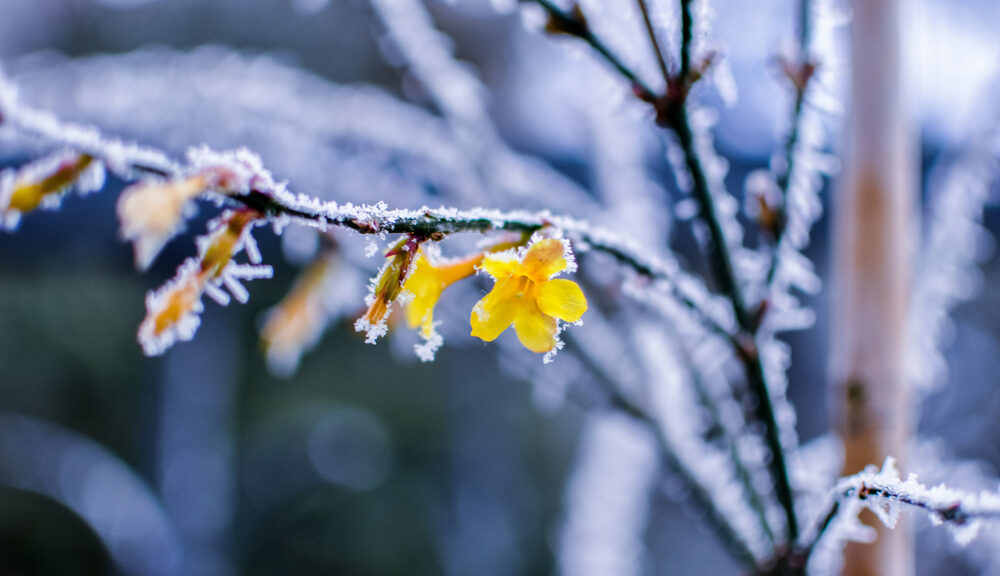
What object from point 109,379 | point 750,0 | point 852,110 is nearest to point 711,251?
point 852,110

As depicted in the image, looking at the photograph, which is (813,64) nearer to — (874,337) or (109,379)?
(874,337)

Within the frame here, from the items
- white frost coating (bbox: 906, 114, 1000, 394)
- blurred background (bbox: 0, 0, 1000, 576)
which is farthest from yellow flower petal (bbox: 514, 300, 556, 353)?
blurred background (bbox: 0, 0, 1000, 576)

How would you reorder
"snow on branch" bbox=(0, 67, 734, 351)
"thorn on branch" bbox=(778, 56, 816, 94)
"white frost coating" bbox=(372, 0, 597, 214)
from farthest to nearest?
"white frost coating" bbox=(372, 0, 597, 214), "thorn on branch" bbox=(778, 56, 816, 94), "snow on branch" bbox=(0, 67, 734, 351)

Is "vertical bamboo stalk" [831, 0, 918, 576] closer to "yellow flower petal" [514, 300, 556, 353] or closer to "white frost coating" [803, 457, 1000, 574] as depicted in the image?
"white frost coating" [803, 457, 1000, 574]

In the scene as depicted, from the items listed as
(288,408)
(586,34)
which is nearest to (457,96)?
(586,34)

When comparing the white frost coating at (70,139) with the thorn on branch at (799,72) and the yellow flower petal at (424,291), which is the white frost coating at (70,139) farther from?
the thorn on branch at (799,72)
